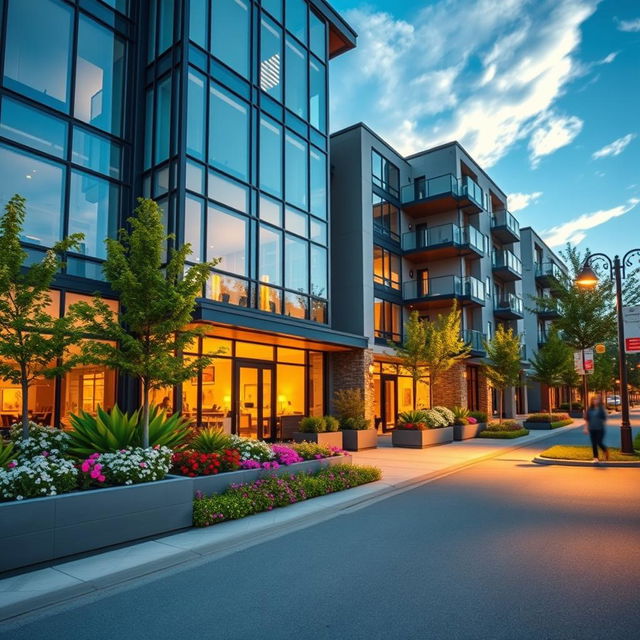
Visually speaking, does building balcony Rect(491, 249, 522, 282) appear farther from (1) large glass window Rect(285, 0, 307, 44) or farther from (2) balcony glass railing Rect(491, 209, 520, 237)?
(1) large glass window Rect(285, 0, 307, 44)

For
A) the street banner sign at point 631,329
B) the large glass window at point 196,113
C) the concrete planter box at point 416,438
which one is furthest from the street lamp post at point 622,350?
the large glass window at point 196,113

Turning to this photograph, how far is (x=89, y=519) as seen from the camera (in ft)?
21.2

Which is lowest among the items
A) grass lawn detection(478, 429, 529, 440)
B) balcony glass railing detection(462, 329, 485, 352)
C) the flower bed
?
grass lawn detection(478, 429, 529, 440)

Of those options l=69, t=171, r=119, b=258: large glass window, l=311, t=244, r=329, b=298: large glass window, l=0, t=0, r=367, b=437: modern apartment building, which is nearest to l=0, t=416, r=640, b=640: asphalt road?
l=0, t=0, r=367, b=437: modern apartment building

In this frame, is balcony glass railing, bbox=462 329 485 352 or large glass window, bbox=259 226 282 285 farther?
balcony glass railing, bbox=462 329 485 352

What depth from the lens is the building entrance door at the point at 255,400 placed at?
679 inches

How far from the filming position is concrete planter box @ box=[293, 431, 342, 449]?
631 inches

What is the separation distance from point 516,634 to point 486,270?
30.5 m

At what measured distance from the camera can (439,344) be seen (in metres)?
21.5

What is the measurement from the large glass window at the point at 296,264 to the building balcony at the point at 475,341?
41.8 ft

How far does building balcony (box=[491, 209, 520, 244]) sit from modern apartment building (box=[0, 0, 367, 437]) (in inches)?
723

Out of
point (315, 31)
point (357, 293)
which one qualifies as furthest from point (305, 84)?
point (357, 293)

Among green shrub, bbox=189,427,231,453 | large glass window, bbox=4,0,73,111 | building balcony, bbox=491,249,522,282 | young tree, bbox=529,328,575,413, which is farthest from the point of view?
building balcony, bbox=491,249,522,282

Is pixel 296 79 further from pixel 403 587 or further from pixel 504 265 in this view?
pixel 504 265
